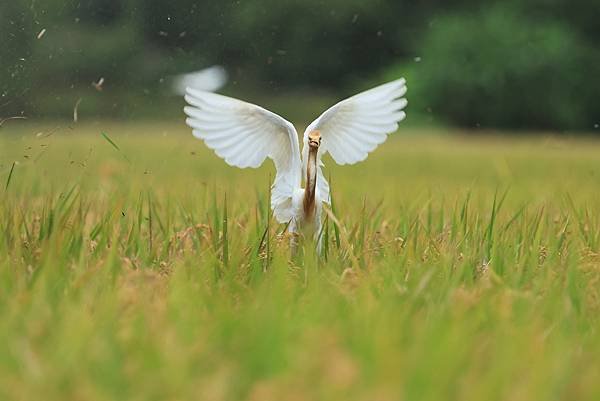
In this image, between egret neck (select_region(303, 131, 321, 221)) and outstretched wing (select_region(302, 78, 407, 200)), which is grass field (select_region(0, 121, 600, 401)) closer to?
egret neck (select_region(303, 131, 321, 221))

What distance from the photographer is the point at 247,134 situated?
314 centimetres

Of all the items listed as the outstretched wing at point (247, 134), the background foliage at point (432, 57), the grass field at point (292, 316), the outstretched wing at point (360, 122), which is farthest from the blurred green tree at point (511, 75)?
the grass field at point (292, 316)

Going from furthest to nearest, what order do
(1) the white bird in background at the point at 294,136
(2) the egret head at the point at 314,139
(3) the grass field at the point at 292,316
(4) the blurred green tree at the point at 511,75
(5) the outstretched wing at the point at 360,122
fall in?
(4) the blurred green tree at the point at 511,75, (5) the outstretched wing at the point at 360,122, (1) the white bird in background at the point at 294,136, (2) the egret head at the point at 314,139, (3) the grass field at the point at 292,316

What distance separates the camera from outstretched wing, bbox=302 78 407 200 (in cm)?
315

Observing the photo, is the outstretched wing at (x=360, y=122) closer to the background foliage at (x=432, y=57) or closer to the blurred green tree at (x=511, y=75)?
the background foliage at (x=432, y=57)

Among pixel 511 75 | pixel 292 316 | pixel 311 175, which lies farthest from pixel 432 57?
pixel 292 316

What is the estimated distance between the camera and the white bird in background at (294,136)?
302 centimetres

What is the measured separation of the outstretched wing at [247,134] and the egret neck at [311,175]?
0.09m

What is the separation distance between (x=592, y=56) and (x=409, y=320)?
2571 cm

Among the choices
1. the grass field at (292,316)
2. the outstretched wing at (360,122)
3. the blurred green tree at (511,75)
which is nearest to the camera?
the grass field at (292,316)

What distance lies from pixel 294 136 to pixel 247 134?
0.16 meters

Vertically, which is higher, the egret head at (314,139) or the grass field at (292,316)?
the egret head at (314,139)

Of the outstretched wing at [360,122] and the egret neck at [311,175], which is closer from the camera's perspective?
the egret neck at [311,175]

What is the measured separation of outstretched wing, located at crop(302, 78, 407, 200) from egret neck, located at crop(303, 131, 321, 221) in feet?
0.41
